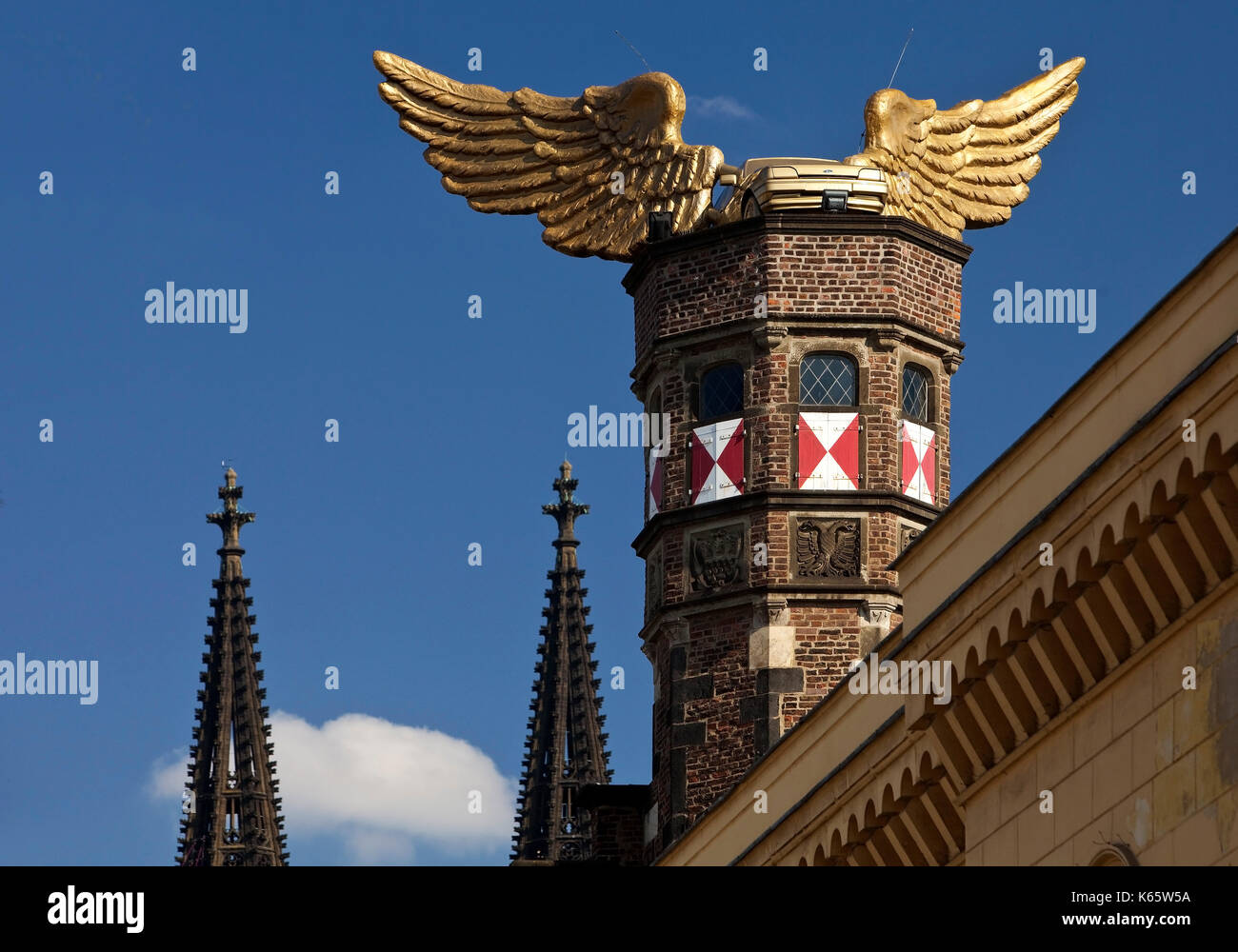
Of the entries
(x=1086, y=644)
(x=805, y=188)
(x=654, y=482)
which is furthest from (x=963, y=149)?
(x=1086, y=644)

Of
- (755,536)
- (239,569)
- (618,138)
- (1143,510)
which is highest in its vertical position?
(239,569)

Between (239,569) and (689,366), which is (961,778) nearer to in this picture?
(689,366)

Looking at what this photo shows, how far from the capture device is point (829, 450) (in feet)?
128

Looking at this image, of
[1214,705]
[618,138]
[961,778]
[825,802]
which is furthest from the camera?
[618,138]

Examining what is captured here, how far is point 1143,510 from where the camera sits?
20.9 meters

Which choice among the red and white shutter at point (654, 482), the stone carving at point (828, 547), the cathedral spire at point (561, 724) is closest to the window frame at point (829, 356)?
the stone carving at point (828, 547)

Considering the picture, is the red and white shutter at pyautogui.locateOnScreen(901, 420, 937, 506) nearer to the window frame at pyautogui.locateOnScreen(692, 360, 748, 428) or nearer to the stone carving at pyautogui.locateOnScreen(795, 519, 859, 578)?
the stone carving at pyautogui.locateOnScreen(795, 519, 859, 578)

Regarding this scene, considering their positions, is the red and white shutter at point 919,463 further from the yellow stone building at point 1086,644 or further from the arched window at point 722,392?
the yellow stone building at point 1086,644

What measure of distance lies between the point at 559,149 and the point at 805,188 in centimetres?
365

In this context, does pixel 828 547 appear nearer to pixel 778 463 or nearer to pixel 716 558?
pixel 778 463

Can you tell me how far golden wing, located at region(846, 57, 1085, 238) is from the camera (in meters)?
40.6
